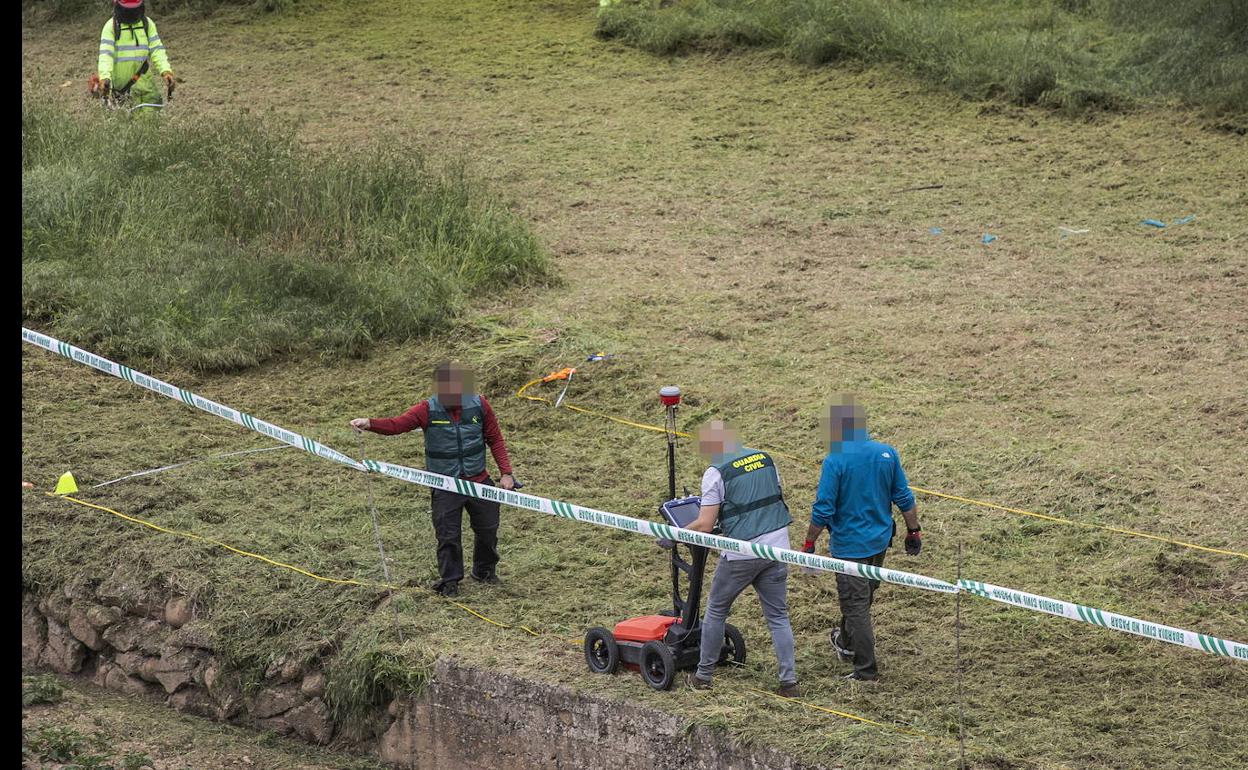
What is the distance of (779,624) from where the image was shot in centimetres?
712

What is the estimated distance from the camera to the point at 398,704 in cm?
789

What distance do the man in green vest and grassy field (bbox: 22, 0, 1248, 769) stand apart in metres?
0.34

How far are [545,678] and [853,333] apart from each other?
18.1ft

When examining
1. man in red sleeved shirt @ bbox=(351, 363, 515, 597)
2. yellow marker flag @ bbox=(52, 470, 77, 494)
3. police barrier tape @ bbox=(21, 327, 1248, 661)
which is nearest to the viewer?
police barrier tape @ bbox=(21, 327, 1248, 661)

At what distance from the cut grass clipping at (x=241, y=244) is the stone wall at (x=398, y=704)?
3.66 metres

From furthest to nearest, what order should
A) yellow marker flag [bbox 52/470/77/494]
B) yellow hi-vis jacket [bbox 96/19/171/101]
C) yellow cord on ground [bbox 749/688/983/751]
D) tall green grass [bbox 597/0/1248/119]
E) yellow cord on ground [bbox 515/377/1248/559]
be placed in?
tall green grass [bbox 597/0/1248/119] → yellow hi-vis jacket [bbox 96/19/171/101] → yellow marker flag [bbox 52/470/77/494] → yellow cord on ground [bbox 515/377/1248/559] → yellow cord on ground [bbox 749/688/983/751]

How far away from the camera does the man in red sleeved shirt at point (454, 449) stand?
26.9 ft

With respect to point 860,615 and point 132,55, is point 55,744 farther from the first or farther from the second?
point 132,55

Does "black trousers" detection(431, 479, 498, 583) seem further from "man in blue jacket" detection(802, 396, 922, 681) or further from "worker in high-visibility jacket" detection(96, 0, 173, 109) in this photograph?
"worker in high-visibility jacket" detection(96, 0, 173, 109)

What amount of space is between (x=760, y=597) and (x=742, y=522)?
0.39m

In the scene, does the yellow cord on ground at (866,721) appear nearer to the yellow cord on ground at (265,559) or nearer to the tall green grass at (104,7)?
the yellow cord on ground at (265,559)

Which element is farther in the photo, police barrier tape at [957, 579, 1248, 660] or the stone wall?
the stone wall

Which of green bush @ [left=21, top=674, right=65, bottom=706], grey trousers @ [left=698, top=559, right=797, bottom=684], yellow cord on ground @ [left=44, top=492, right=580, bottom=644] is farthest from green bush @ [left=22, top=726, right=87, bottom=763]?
grey trousers @ [left=698, top=559, right=797, bottom=684]

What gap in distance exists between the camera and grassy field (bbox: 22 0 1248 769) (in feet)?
25.1
